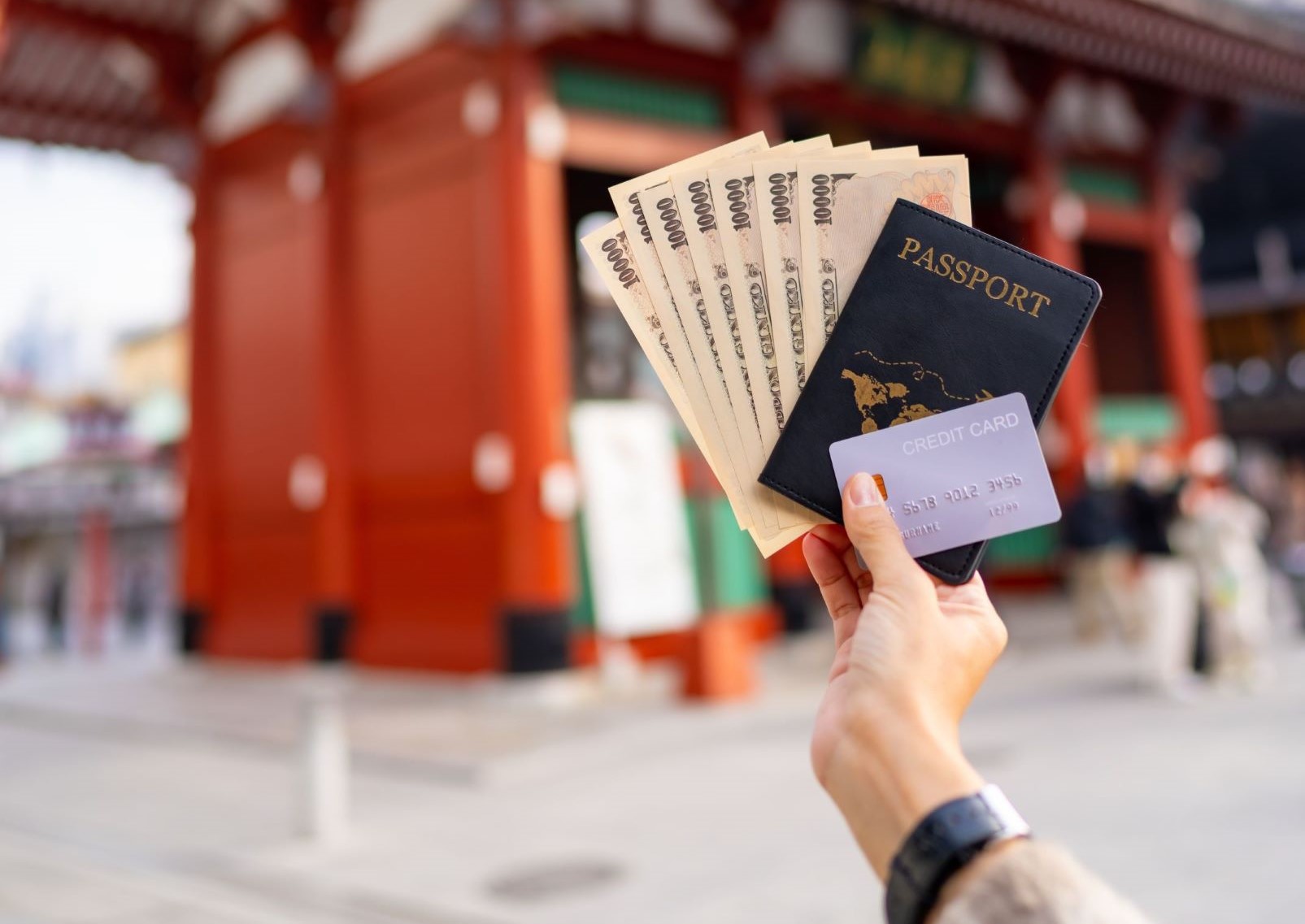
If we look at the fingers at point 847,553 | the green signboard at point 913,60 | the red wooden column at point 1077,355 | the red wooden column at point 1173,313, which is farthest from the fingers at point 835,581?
the red wooden column at point 1173,313

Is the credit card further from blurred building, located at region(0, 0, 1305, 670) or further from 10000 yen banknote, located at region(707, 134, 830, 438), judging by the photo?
blurred building, located at region(0, 0, 1305, 670)

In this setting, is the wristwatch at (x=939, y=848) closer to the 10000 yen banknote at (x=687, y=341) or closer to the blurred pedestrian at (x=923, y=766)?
the blurred pedestrian at (x=923, y=766)

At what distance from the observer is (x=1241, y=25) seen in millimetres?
9859

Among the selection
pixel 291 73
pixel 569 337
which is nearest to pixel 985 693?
pixel 569 337

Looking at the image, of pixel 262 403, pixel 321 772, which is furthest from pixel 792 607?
pixel 262 403

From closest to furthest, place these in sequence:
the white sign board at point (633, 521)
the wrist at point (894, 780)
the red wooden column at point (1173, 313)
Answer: the wrist at point (894, 780)
the white sign board at point (633, 521)
the red wooden column at point (1173, 313)

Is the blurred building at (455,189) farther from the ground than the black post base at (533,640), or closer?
farther from the ground

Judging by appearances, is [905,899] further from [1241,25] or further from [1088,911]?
[1241,25]

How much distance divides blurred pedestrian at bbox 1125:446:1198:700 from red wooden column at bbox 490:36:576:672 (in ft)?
14.1

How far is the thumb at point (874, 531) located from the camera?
1110mm

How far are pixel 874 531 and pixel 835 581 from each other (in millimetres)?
176

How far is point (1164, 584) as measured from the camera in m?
7.12

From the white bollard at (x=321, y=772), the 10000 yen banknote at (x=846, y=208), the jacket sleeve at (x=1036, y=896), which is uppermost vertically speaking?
the 10000 yen banknote at (x=846, y=208)

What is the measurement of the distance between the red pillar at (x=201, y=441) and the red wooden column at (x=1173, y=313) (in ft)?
38.2
